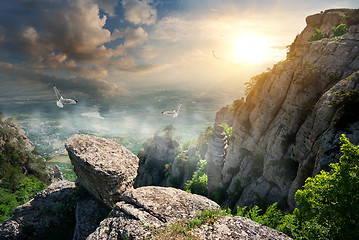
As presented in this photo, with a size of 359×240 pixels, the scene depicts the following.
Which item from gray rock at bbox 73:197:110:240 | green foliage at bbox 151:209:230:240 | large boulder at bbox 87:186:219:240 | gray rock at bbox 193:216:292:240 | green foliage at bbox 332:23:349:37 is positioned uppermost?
green foliage at bbox 332:23:349:37

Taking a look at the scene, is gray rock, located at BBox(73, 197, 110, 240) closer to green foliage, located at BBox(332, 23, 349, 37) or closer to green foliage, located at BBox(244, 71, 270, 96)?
green foliage, located at BBox(244, 71, 270, 96)

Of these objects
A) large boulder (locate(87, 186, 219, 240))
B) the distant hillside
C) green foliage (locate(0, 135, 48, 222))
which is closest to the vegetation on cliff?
large boulder (locate(87, 186, 219, 240))

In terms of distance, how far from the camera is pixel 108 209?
51.5 feet

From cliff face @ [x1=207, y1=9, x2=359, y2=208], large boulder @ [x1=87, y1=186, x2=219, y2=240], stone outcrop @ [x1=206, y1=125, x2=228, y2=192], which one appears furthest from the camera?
stone outcrop @ [x1=206, y1=125, x2=228, y2=192]

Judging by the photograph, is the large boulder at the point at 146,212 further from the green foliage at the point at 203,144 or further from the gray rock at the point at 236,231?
the green foliage at the point at 203,144

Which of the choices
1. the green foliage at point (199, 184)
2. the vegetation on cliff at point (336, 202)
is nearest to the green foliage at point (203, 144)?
the green foliage at point (199, 184)

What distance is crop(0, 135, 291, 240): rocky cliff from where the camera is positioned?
834cm

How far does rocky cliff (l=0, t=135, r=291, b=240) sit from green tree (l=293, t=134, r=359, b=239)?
3.20 metres

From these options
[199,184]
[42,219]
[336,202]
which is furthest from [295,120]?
[42,219]

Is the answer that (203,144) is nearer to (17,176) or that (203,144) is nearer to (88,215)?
(88,215)

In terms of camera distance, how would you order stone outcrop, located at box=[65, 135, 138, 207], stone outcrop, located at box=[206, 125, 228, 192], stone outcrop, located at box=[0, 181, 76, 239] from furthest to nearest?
stone outcrop, located at box=[206, 125, 228, 192]
stone outcrop, located at box=[0, 181, 76, 239]
stone outcrop, located at box=[65, 135, 138, 207]

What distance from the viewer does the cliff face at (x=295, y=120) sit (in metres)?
13.4

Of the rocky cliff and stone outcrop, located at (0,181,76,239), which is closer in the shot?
the rocky cliff

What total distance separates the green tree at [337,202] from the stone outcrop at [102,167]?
1491 centimetres
